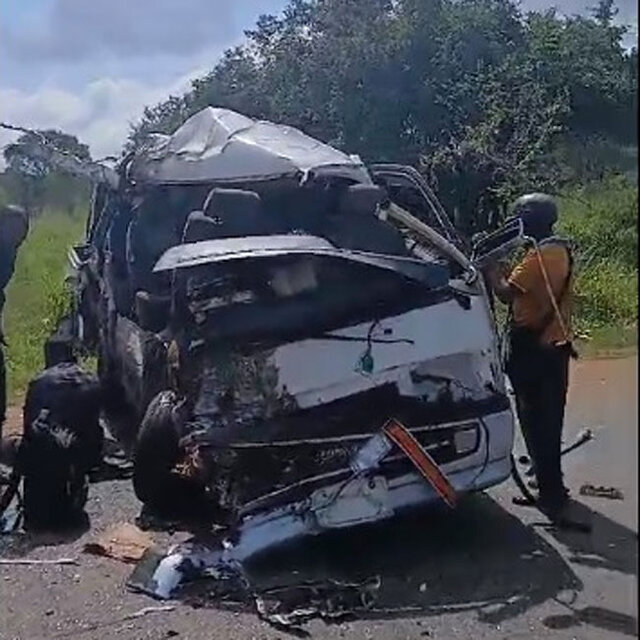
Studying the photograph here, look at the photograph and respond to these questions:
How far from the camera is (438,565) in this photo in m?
4.98

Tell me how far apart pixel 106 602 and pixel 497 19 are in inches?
301

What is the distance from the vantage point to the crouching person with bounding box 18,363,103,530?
5.52 m

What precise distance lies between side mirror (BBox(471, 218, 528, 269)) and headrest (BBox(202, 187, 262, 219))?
1.00m

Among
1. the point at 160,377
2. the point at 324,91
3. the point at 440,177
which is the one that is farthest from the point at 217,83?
the point at 160,377

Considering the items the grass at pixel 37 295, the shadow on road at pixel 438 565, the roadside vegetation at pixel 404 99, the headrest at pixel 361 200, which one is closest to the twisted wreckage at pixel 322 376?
the headrest at pixel 361 200

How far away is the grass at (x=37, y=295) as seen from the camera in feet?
28.1

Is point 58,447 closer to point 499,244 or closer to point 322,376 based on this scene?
point 322,376

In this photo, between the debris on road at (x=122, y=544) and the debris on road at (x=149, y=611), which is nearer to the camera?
the debris on road at (x=149, y=611)

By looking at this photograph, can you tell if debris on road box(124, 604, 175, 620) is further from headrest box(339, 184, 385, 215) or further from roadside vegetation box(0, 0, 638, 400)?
roadside vegetation box(0, 0, 638, 400)

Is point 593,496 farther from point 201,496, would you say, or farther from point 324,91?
point 324,91

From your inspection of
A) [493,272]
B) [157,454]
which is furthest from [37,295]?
[493,272]

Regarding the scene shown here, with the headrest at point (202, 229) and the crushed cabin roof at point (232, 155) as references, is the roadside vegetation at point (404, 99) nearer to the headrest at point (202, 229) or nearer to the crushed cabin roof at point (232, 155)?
the crushed cabin roof at point (232, 155)

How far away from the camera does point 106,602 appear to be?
4.66 metres

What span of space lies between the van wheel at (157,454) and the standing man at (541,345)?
1541 mm
